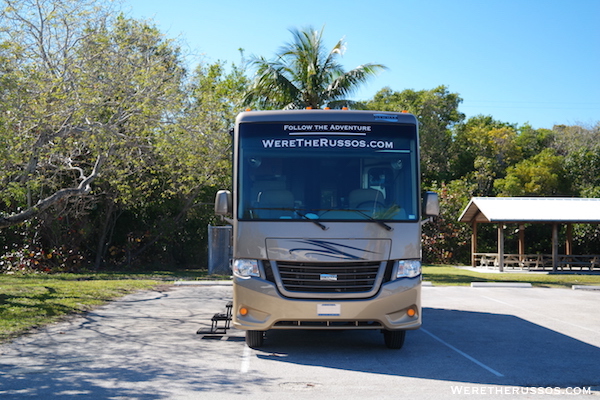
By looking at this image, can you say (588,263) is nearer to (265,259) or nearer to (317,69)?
(317,69)

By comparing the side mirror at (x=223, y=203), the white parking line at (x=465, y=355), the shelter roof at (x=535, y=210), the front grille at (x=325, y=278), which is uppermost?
the shelter roof at (x=535, y=210)

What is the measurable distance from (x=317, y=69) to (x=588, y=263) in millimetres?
17806

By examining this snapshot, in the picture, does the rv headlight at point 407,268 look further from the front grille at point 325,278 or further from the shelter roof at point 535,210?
the shelter roof at point 535,210

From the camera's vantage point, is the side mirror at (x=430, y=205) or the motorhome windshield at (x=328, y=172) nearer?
the motorhome windshield at (x=328, y=172)

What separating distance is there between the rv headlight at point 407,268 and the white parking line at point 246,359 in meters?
2.32

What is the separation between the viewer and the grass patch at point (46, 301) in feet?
36.8

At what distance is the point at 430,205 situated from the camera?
8.86m

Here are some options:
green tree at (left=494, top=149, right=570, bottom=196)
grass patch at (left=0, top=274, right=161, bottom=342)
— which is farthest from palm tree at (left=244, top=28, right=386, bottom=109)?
green tree at (left=494, top=149, right=570, bottom=196)

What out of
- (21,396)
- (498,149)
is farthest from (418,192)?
(498,149)

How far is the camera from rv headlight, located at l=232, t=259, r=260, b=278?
8391mm

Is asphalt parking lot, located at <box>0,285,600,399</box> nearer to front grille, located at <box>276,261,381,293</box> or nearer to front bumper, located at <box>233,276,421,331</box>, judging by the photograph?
front bumper, located at <box>233,276,421,331</box>

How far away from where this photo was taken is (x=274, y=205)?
28.1 feet

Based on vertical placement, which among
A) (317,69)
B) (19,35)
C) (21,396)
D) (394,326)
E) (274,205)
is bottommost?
(21,396)

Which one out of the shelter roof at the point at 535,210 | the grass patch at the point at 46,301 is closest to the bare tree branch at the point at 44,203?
the grass patch at the point at 46,301
